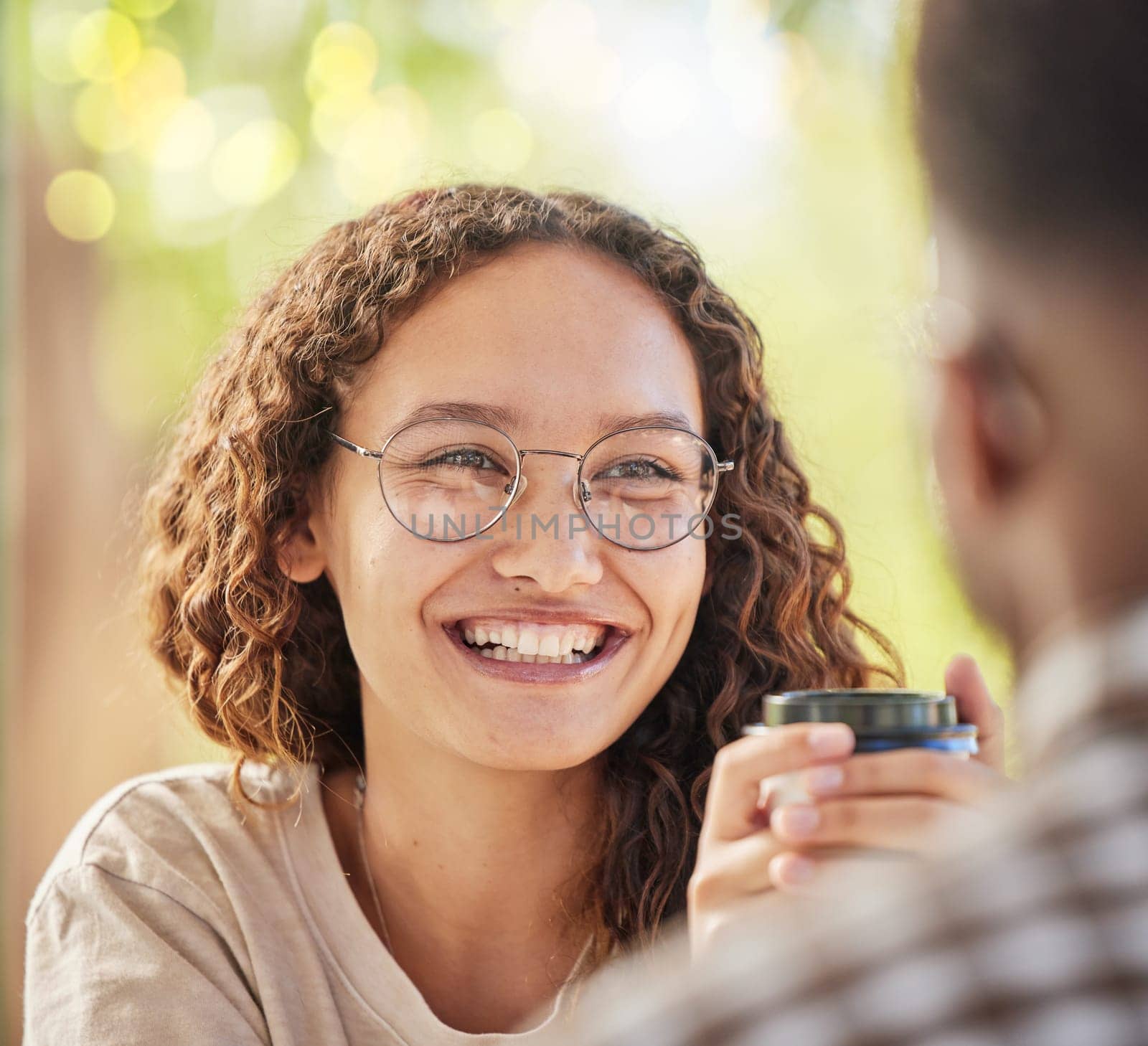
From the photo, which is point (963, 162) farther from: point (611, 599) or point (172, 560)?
point (172, 560)

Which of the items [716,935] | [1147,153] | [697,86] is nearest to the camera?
[1147,153]

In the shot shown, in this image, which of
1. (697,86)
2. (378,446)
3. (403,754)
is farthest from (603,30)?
(403,754)

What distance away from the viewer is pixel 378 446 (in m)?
1.58

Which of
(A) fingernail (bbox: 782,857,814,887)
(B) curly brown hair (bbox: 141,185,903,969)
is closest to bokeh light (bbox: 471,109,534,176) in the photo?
(B) curly brown hair (bbox: 141,185,903,969)

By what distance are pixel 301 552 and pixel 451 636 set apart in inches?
13.4

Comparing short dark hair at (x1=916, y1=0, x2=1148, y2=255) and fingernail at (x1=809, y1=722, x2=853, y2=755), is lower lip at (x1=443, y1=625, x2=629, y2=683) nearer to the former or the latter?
fingernail at (x1=809, y1=722, x2=853, y2=755)

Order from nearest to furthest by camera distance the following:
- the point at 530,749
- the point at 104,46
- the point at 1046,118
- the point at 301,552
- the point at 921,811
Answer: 1. the point at 1046,118
2. the point at 921,811
3. the point at 530,749
4. the point at 301,552
5. the point at 104,46

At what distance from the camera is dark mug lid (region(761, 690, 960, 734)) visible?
0.95 metres

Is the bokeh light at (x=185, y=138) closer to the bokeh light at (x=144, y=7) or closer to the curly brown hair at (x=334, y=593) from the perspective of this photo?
the bokeh light at (x=144, y=7)

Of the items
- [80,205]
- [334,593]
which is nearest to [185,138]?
[80,205]

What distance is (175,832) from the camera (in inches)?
67.0

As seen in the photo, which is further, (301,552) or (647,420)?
(301,552)

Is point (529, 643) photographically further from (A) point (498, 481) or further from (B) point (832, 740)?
(B) point (832, 740)

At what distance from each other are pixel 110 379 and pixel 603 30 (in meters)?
1.41
